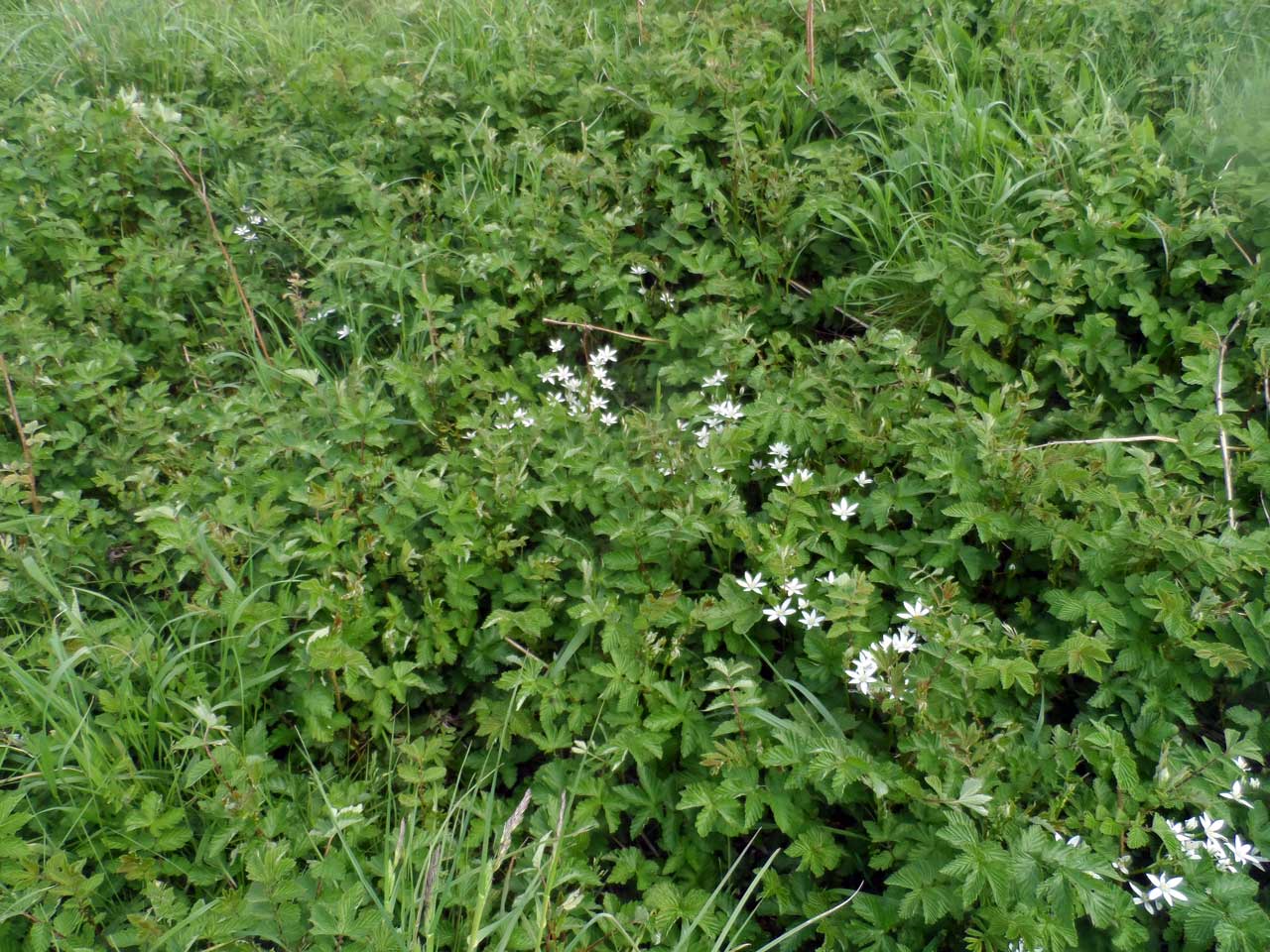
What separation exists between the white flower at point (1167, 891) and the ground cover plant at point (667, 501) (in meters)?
0.02

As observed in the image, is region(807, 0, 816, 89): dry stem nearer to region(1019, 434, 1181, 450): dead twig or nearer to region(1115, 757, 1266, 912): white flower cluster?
region(1019, 434, 1181, 450): dead twig

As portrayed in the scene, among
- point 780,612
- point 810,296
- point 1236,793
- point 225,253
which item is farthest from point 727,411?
point 225,253

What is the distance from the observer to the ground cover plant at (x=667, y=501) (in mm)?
1956

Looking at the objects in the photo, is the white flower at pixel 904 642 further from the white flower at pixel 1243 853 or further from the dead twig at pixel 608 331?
the dead twig at pixel 608 331

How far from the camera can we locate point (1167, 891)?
1.76 metres

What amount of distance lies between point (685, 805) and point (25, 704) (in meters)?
1.61

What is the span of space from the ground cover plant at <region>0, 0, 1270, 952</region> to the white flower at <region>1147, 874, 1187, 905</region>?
18 mm

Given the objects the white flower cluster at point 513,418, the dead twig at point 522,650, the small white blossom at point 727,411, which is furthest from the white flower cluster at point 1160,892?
the white flower cluster at point 513,418

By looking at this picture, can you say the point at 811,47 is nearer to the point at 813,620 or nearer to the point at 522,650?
the point at 813,620

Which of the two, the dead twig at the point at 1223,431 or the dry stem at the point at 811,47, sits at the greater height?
the dry stem at the point at 811,47

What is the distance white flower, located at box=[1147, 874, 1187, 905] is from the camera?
176 cm

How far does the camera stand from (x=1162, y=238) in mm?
2744

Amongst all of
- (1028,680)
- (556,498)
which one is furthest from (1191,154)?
(556,498)

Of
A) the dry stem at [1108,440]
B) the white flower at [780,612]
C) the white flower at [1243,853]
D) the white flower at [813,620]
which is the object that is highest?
the dry stem at [1108,440]
